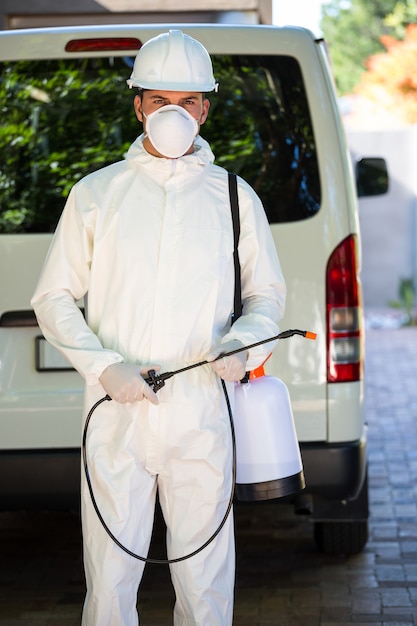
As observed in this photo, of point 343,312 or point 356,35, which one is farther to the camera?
point 356,35

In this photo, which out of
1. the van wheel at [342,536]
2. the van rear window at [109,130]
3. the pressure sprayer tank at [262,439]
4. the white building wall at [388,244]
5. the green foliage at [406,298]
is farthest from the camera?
the white building wall at [388,244]

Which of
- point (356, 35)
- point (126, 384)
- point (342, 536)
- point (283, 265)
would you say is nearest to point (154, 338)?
point (126, 384)

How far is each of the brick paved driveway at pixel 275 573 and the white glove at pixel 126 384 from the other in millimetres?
1661

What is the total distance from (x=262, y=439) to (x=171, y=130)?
95 cm

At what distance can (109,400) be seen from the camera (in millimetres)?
3293

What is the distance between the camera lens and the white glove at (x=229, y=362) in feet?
10.5

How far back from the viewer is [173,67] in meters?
3.27

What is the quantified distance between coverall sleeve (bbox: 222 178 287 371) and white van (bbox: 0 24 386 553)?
0.99m

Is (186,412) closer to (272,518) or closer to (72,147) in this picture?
(72,147)

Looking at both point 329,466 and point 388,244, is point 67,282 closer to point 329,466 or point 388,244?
point 329,466

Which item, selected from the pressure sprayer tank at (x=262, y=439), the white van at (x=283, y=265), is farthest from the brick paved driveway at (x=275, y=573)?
the pressure sprayer tank at (x=262, y=439)

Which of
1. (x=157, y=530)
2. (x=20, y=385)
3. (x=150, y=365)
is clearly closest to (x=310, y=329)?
(x=20, y=385)

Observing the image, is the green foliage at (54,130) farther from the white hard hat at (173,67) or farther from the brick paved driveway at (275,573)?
the brick paved driveway at (275,573)

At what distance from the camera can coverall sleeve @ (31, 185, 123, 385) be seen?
3.27 meters
